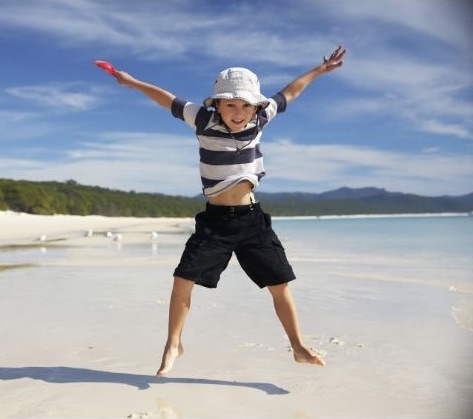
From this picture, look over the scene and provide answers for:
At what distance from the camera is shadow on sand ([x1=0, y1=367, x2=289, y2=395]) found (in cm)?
317

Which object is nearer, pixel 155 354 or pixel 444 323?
pixel 155 354

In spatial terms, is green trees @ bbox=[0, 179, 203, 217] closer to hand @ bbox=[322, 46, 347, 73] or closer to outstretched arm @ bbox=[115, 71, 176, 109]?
outstretched arm @ bbox=[115, 71, 176, 109]

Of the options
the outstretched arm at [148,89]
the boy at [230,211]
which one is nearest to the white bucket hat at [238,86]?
the boy at [230,211]

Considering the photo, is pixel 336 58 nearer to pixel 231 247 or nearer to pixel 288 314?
pixel 231 247

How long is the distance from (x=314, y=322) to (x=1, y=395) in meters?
2.72

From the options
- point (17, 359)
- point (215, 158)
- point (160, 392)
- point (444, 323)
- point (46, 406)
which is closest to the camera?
point (46, 406)

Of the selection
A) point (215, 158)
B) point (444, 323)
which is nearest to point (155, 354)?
point (215, 158)

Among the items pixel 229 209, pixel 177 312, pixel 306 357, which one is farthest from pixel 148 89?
pixel 306 357

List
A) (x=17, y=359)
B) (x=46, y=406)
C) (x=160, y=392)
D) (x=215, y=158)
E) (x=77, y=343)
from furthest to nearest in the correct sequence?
Answer: (x=77, y=343) → (x=17, y=359) → (x=215, y=158) → (x=160, y=392) → (x=46, y=406)

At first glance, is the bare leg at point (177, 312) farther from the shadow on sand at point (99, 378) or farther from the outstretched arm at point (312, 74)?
the outstretched arm at point (312, 74)

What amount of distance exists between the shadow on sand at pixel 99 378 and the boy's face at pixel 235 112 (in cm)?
146

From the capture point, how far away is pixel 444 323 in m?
4.86

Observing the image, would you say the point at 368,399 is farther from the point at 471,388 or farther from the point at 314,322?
the point at 314,322

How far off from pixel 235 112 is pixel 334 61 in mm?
1041
